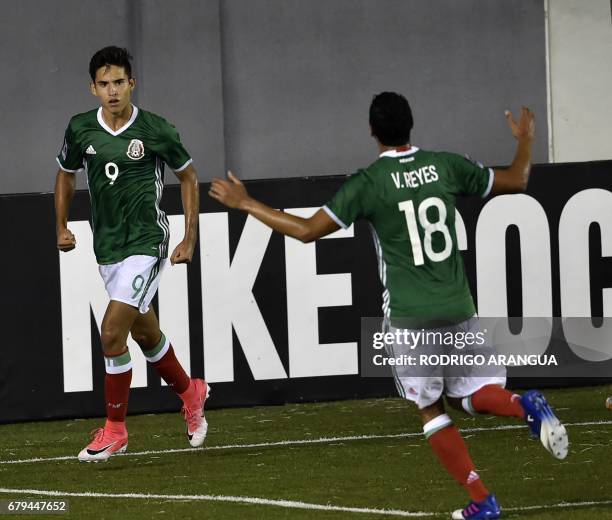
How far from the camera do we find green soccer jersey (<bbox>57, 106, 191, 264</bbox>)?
786 centimetres

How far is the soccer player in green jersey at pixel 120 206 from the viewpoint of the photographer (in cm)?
780

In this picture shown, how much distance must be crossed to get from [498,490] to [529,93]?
19.3 feet

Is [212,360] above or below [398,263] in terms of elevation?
below

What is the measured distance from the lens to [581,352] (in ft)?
34.4

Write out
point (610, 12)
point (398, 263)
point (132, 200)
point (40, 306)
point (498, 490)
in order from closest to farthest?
1. point (398, 263)
2. point (498, 490)
3. point (132, 200)
4. point (40, 306)
5. point (610, 12)

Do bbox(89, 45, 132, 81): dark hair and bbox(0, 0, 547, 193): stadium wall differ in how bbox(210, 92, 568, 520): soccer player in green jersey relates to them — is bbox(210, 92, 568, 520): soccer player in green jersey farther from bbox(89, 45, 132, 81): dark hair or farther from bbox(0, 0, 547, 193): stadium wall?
bbox(0, 0, 547, 193): stadium wall

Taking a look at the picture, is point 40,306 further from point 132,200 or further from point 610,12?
point 610,12

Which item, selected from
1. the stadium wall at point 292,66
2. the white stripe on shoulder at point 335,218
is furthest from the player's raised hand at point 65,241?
the stadium wall at point 292,66

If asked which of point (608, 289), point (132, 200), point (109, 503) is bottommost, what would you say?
point (109, 503)

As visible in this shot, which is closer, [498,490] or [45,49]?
[498,490]

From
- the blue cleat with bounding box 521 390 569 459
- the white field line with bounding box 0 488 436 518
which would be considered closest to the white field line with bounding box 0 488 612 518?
the white field line with bounding box 0 488 436 518

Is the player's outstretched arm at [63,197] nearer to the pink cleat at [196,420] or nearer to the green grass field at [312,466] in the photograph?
the pink cleat at [196,420]

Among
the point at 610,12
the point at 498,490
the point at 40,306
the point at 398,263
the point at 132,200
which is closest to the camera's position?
the point at 398,263

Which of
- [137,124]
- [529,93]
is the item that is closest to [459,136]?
[529,93]
